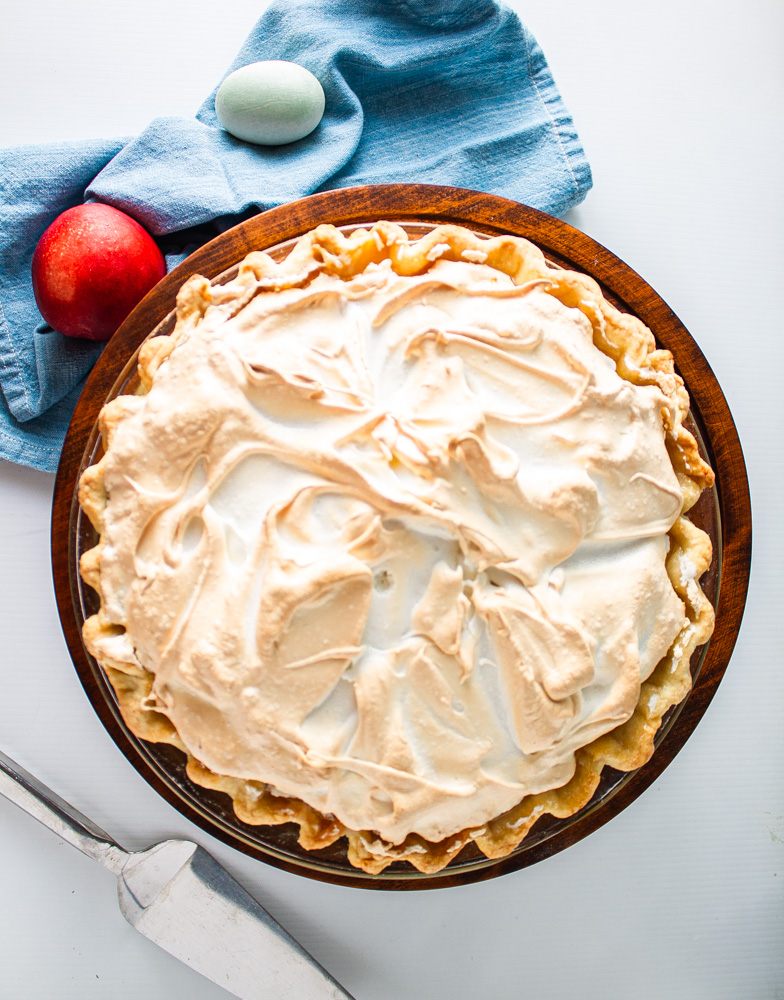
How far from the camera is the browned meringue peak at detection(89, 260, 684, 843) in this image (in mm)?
1202

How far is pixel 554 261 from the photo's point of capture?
65.5 inches

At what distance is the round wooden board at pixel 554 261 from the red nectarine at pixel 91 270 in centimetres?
8

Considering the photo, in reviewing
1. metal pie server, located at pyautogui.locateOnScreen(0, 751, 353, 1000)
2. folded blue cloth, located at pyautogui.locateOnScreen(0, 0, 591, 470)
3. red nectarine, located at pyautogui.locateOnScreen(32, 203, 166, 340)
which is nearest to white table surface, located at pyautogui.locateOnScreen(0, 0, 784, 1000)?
metal pie server, located at pyautogui.locateOnScreen(0, 751, 353, 1000)

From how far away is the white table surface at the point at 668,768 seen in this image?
177cm

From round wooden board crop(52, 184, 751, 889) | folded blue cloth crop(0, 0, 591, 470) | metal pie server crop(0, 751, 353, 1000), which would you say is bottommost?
metal pie server crop(0, 751, 353, 1000)

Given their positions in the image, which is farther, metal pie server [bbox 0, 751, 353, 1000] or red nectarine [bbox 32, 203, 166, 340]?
metal pie server [bbox 0, 751, 353, 1000]

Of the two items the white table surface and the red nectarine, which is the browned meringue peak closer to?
the red nectarine

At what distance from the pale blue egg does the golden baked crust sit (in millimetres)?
464

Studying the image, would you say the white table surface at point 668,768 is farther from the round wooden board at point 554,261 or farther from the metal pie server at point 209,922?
the round wooden board at point 554,261

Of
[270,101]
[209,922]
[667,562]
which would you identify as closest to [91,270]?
[270,101]

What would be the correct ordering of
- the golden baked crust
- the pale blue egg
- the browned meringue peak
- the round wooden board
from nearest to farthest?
the browned meringue peak
the golden baked crust
the round wooden board
the pale blue egg

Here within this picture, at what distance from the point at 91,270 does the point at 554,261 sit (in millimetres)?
943

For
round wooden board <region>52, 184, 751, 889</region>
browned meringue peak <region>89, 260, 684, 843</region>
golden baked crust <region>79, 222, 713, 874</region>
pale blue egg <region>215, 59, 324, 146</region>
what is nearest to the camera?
browned meringue peak <region>89, 260, 684, 843</region>

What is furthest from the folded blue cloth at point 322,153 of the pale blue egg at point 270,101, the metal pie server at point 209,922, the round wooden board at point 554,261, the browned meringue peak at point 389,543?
the metal pie server at point 209,922
